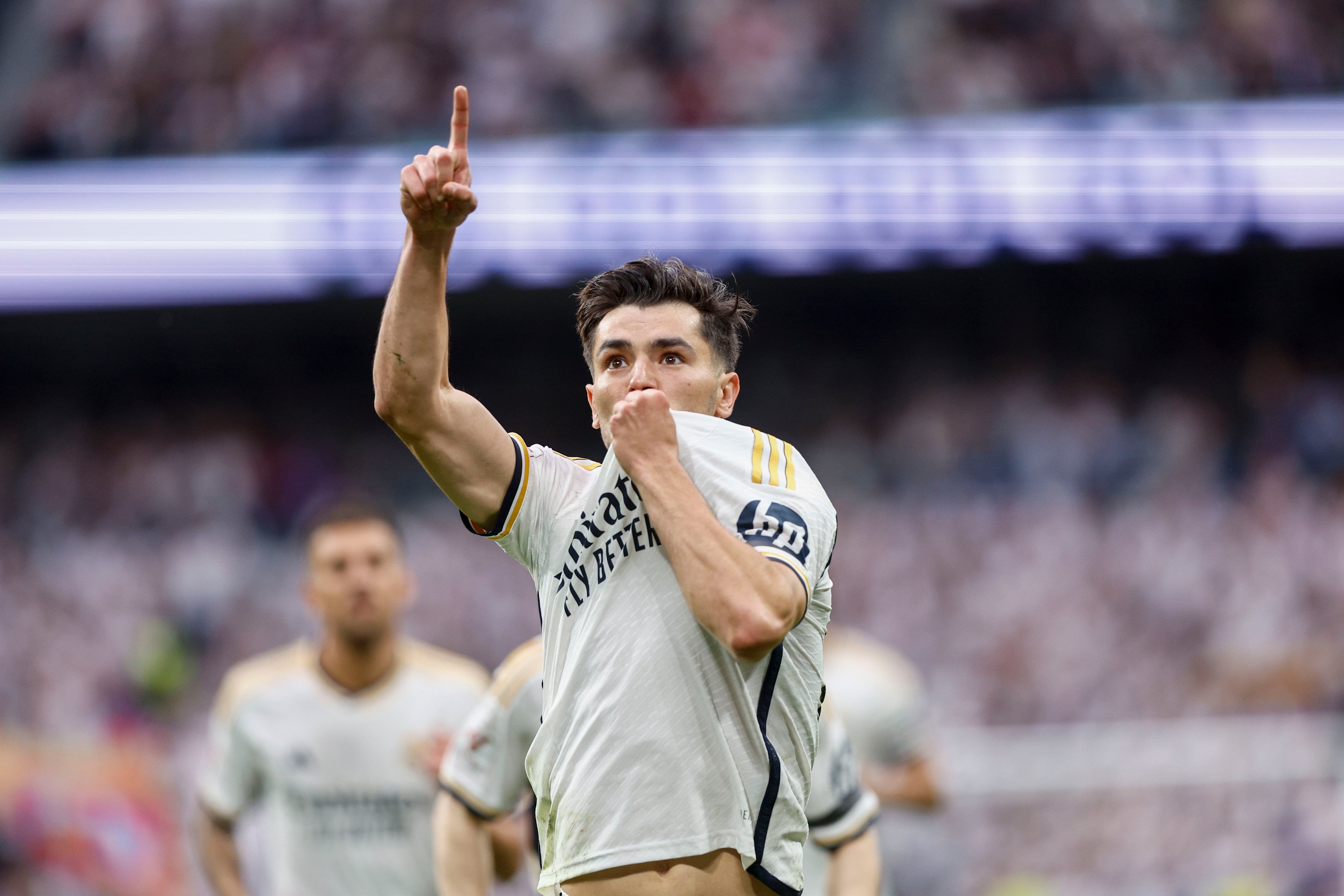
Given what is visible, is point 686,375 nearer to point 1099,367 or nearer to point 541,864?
point 541,864

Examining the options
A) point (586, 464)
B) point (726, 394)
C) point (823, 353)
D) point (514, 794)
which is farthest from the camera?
point (823, 353)

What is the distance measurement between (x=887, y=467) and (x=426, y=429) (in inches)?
369

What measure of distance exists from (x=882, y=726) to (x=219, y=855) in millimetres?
2655

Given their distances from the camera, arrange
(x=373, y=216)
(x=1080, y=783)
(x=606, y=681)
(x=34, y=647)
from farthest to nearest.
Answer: (x=34, y=647)
(x=373, y=216)
(x=1080, y=783)
(x=606, y=681)

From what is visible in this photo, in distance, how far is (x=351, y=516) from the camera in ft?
18.2

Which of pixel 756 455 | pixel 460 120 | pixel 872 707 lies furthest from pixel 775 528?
pixel 872 707

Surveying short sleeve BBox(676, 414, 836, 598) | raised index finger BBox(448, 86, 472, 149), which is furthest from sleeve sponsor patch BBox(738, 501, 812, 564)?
raised index finger BBox(448, 86, 472, 149)

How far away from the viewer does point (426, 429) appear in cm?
246

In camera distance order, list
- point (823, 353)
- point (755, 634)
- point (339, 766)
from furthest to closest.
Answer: point (823, 353)
point (339, 766)
point (755, 634)

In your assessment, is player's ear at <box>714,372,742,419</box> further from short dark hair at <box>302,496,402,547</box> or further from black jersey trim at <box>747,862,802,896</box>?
short dark hair at <box>302,496,402,547</box>

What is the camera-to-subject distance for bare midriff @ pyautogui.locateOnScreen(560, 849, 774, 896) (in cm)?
232

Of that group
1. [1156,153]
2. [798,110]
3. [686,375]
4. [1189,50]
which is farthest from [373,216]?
[686,375]

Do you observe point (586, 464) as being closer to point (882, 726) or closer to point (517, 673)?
point (517, 673)

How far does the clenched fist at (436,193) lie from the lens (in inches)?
95.2
